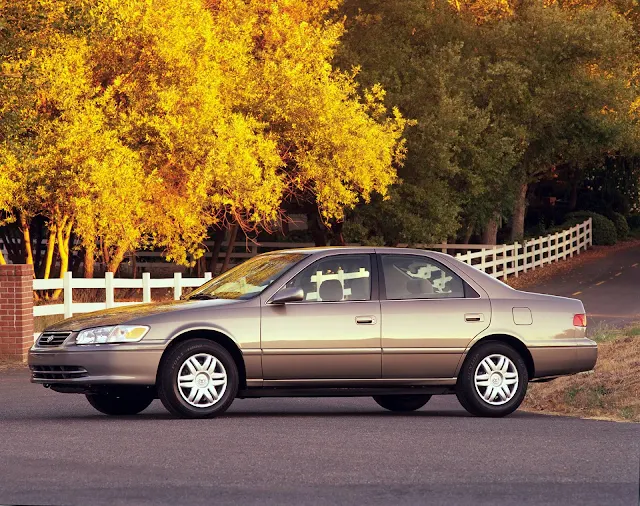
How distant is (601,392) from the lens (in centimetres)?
1523

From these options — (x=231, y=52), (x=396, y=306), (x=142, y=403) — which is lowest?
(x=142, y=403)

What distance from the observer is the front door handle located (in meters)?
13.2

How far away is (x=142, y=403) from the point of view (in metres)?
13.8

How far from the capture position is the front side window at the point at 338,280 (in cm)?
1332

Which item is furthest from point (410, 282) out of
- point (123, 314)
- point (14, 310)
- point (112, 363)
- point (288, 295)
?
point (14, 310)

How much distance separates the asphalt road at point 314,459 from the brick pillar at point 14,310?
22.4 feet

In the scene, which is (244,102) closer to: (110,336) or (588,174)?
(110,336)

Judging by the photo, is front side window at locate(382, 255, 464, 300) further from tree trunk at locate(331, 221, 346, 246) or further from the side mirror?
tree trunk at locate(331, 221, 346, 246)

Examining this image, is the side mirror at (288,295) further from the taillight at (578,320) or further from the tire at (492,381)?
the taillight at (578,320)

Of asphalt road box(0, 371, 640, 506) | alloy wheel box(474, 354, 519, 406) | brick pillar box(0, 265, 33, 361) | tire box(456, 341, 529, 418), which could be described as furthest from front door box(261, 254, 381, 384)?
brick pillar box(0, 265, 33, 361)

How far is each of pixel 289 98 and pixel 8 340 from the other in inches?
629

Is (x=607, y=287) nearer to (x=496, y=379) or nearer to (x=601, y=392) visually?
(x=601, y=392)

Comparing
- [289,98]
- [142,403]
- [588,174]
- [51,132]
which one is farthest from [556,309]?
[588,174]

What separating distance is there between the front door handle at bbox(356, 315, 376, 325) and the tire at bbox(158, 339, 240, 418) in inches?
49.7
